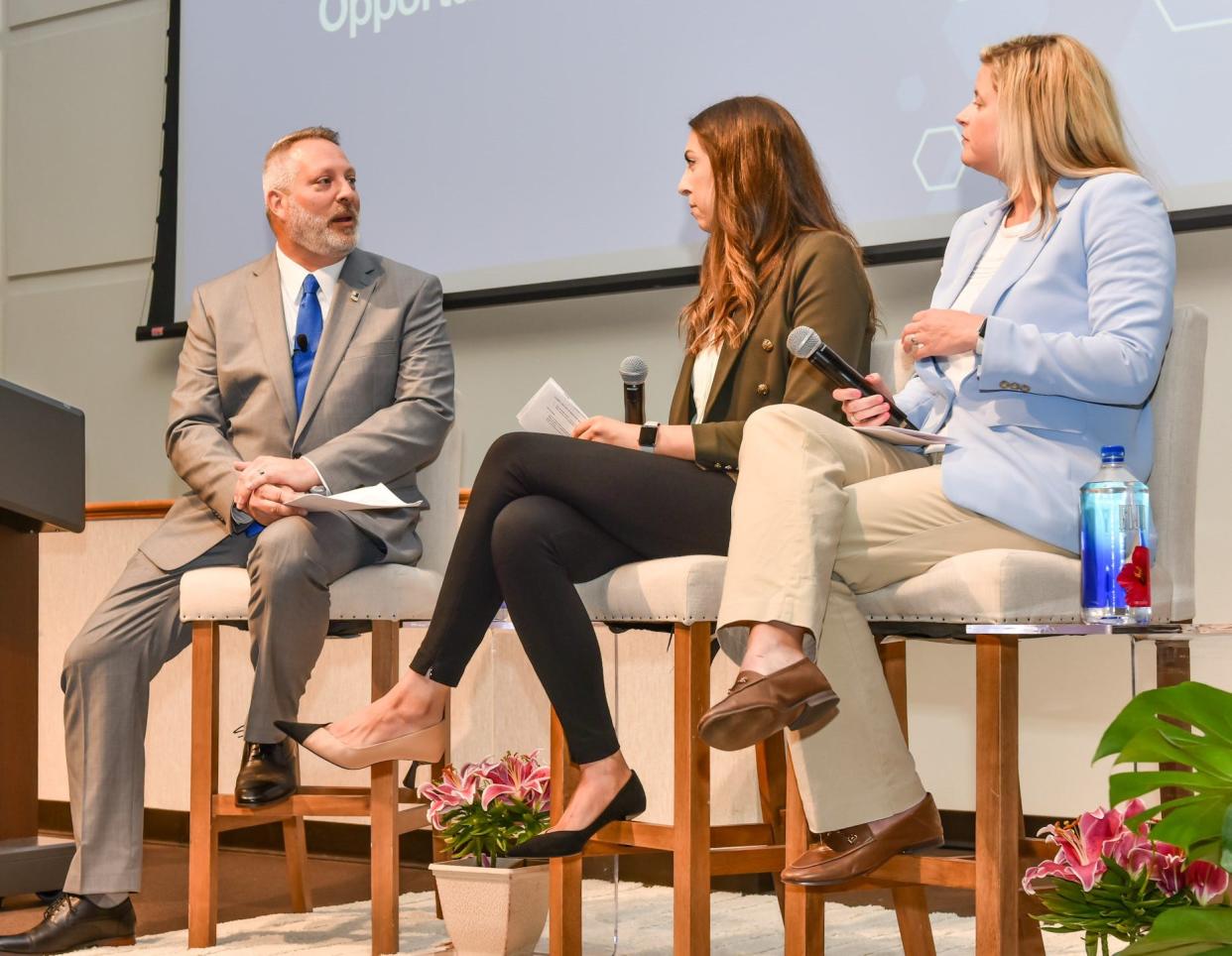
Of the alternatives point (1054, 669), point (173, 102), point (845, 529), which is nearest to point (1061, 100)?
point (845, 529)

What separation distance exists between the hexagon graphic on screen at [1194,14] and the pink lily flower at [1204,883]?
1647mm

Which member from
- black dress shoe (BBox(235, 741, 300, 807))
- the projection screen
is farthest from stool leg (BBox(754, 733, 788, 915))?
the projection screen

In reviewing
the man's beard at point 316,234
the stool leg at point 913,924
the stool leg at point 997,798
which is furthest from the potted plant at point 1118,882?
the man's beard at point 316,234

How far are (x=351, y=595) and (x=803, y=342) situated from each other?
100 centimetres

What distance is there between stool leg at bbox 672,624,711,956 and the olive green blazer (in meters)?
0.29

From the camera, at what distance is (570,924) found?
230cm

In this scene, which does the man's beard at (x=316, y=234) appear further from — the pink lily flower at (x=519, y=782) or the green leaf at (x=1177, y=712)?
the green leaf at (x=1177, y=712)

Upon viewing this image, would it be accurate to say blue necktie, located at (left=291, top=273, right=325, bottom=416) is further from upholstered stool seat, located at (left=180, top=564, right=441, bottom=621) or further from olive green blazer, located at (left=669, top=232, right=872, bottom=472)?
olive green blazer, located at (left=669, top=232, right=872, bottom=472)

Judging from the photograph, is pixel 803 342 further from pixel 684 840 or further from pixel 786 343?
pixel 684 840

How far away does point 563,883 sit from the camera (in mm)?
2309

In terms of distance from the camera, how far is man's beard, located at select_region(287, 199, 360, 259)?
2.94 meters

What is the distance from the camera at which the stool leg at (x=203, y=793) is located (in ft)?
8.36

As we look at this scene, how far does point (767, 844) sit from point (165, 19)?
3008 mm

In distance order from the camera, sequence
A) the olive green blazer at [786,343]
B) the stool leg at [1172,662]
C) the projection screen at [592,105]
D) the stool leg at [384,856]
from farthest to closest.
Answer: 1. the projection screen at [592,105]
2. the stool leg at [384,856]
3. the olive green blazer at [786,343]
4. the stool leg at [1172,662]
